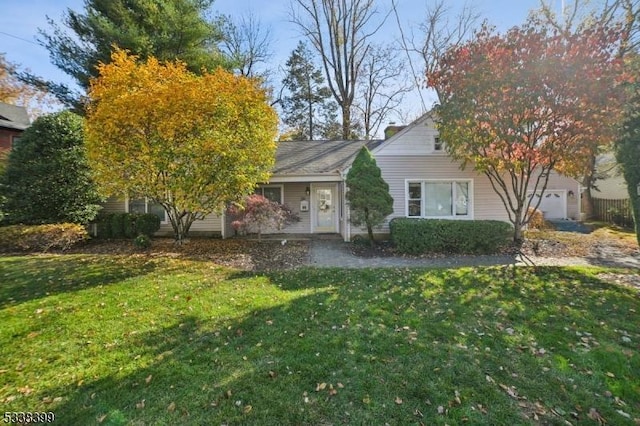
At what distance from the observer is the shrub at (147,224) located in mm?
12258

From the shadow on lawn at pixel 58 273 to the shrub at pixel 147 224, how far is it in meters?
3.37

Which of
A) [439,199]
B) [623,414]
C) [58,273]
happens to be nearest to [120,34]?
[58,273]

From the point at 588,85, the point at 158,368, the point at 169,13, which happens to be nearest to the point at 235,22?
the point at 169,13

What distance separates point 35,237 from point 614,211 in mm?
25463

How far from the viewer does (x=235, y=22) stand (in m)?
25.3

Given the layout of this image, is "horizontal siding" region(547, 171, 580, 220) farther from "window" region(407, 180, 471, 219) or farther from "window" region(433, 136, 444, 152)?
"window" region(433, 136, 444, 152)

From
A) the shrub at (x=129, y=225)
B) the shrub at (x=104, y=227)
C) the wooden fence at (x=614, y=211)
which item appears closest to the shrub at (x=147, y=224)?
the shrub at (x=129, y=225)

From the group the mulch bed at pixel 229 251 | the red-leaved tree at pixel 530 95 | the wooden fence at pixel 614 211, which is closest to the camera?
the red-leaved tree at pixel 530 95

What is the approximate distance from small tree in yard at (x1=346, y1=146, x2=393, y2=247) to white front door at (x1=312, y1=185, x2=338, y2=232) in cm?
379

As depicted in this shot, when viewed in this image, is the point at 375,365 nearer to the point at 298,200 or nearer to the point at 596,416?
the point at 596,416

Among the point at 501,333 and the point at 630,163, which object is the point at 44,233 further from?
the point at 630,163

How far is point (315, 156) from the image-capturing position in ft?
49.1

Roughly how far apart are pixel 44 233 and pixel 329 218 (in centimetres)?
1008

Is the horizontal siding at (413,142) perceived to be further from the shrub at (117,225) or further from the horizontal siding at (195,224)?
the shrub at (117,225)
